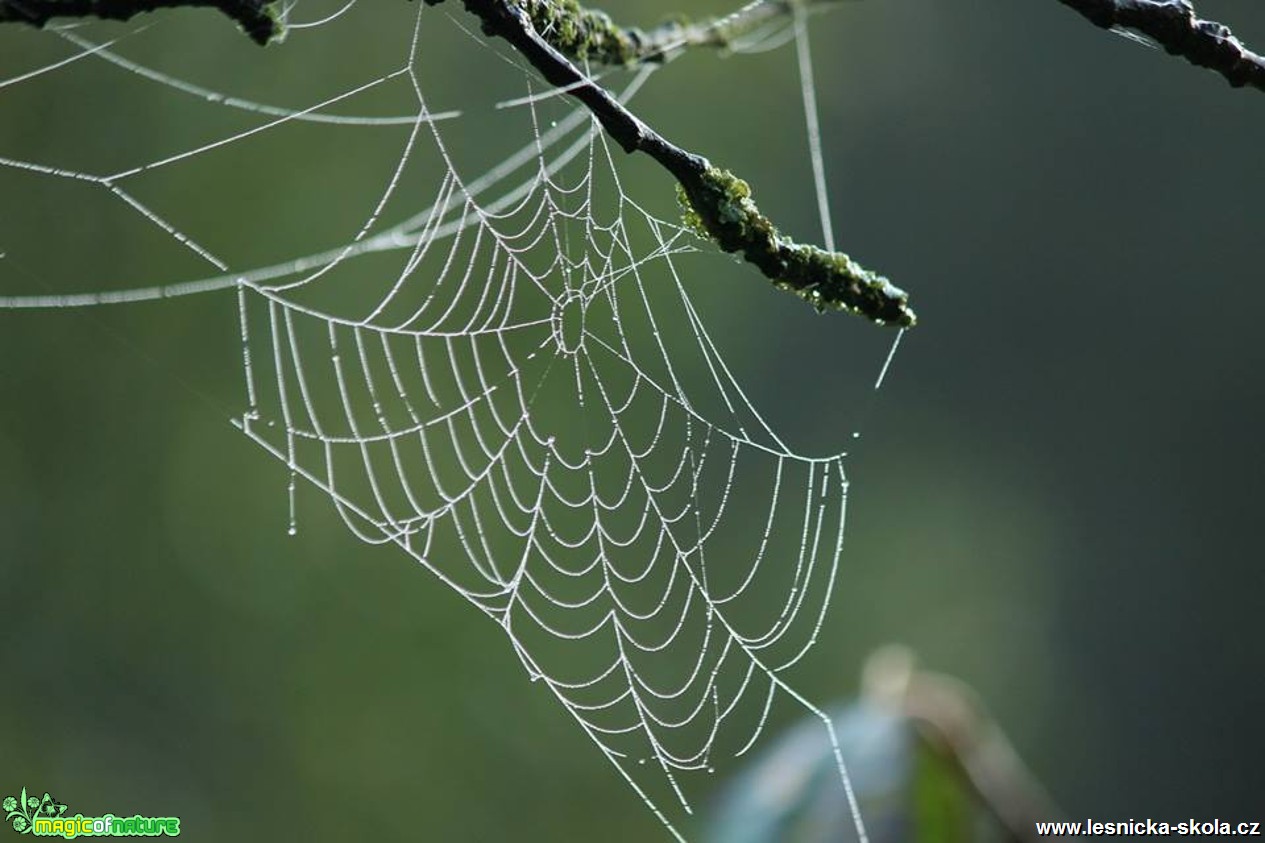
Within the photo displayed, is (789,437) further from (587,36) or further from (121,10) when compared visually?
(121,10)

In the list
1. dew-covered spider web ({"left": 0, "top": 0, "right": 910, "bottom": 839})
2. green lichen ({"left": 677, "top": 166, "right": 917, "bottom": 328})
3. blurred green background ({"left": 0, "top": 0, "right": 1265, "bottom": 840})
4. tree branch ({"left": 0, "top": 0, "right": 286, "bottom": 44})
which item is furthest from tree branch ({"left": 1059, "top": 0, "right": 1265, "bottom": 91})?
blurred green background ({"left": 0, "top": 0, "right": 1265, "bottom": 840})

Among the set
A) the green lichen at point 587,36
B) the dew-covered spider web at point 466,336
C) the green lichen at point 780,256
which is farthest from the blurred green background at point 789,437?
the green lichen at point 780,256

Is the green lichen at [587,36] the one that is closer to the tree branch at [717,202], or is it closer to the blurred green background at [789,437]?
the tree branch at [717,202]

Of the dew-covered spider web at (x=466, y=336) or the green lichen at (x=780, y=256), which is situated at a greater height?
the green lichen at (x=780, y=256)

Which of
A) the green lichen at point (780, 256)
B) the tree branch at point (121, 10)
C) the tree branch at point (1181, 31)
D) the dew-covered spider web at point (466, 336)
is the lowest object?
the dew-covered spider web at point (466, 336)

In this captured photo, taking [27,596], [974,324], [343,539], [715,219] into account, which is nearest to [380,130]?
[343,539]

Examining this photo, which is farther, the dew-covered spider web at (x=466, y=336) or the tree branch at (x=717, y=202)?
the dew-covered spider web at (x=466, y=336)

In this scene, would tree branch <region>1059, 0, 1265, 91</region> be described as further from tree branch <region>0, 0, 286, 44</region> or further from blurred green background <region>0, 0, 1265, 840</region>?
blurred green background <region>0, 0, 1265, 840</region>

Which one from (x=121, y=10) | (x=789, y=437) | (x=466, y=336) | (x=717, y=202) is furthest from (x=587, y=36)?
(x=789, y=437)
